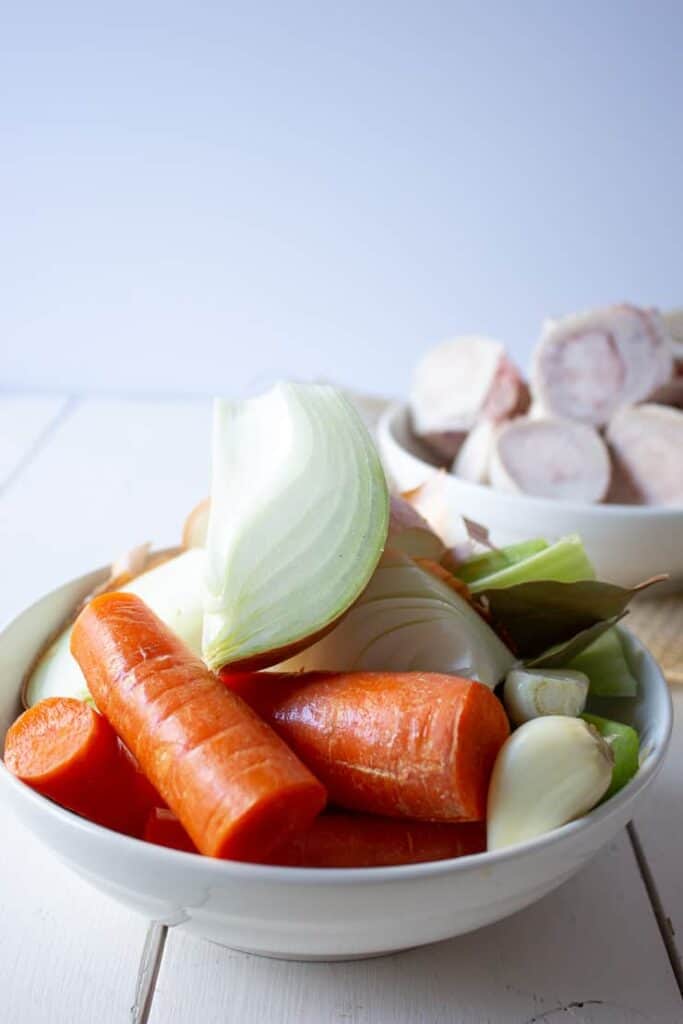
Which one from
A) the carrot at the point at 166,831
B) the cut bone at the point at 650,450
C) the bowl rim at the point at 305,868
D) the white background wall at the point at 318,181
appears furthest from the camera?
the white background wall at the point at 318,181

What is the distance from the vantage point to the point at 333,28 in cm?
230

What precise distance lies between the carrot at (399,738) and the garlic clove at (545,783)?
0.06ft

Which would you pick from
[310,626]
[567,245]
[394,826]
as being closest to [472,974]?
[394,826]

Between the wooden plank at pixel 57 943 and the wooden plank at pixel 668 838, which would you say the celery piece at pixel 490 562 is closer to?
the wooden plank at pixel 668 838

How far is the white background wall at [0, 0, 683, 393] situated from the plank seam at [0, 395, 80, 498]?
31 centimetres

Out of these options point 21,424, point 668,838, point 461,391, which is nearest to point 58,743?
point 668,838

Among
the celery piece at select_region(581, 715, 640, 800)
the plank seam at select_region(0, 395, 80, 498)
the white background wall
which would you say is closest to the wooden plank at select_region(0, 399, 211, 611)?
the plank seam at select_region(0, 395, 80, 498)

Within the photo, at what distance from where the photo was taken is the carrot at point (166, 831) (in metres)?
0.70

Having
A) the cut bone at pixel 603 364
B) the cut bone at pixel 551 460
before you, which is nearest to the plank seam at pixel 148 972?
the cut bone at pixel 551 460

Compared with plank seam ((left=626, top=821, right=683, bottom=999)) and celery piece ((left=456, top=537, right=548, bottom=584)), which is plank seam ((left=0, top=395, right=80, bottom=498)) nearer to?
celery piece ((left=456, top=537, right=548, bottom=584))

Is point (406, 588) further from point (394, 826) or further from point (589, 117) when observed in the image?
point (589, 117)

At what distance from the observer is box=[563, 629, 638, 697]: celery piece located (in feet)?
2.83

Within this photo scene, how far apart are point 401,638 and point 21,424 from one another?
5.33 ft

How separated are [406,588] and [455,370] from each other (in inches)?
37.1
